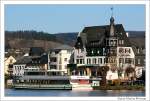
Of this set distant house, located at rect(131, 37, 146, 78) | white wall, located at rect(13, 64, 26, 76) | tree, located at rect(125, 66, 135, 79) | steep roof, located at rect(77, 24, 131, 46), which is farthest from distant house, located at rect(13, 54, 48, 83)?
distant house, located at rect(131, 37, 146, 78)

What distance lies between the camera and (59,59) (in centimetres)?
1041

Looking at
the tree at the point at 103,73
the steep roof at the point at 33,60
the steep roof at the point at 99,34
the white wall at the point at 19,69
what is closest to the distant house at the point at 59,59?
the steep roof at the point at 33,60

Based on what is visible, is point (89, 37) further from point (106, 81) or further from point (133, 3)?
point (133, 3)

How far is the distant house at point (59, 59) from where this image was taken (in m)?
10.2

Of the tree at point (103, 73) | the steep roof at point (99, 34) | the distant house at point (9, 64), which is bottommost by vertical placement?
the tree at point (103, 73)

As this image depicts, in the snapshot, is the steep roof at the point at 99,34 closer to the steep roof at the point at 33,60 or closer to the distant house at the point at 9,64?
the steep roof at the point at 33,60

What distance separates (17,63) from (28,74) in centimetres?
55

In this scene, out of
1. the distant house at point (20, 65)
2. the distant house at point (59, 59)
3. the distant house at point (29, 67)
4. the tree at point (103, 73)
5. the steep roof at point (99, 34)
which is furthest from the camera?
the distant house at point (29, 67)

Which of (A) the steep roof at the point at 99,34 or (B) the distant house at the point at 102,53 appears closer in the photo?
(A) the steep roof at the point at 99,34

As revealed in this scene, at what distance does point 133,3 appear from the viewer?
6832mm

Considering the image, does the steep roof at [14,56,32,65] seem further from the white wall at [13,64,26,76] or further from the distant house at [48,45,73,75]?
the distant house at [48,45,73,75]

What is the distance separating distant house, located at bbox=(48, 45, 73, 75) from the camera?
33.6 feet

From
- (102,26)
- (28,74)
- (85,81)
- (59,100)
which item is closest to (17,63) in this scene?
(28,74)

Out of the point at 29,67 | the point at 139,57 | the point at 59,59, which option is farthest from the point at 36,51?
the point at 139,57
